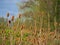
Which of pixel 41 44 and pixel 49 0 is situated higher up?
pixel 41 44

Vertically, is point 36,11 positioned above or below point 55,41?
below

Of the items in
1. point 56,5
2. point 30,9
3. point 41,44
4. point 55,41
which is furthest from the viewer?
point 30,9

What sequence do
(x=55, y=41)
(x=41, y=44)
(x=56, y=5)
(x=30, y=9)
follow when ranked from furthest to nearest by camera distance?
1. (x=30, y=9)
2. (x=56, y=5)
3. (x=55, y=41)
4. (x=41, y=44)

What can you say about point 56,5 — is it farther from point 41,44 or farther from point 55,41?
point 41,44

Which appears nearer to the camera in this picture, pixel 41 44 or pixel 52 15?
pixel 41 44

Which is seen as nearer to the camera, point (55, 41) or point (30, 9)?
point (55, 41)

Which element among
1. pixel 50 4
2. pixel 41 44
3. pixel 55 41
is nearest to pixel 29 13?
pixel 50 4

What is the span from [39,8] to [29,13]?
0.79 metres

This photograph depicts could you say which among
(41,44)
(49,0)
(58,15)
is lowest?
(58,15)

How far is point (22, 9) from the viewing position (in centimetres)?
1305

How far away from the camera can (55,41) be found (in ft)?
16.4

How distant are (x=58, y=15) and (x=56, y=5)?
1.96 feet

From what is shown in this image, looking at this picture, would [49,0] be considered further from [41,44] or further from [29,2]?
[41,44]

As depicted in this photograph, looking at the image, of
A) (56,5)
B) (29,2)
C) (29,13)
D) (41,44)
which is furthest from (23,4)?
(41,44)
